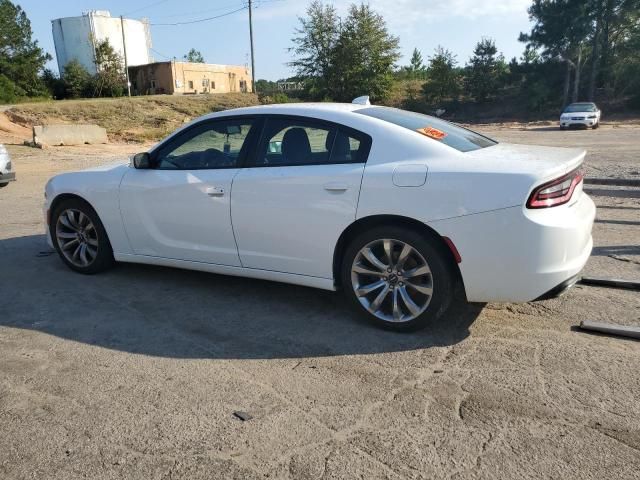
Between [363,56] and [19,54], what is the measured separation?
3528 centimetres

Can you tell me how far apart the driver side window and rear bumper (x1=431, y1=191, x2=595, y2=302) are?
1.86 metres

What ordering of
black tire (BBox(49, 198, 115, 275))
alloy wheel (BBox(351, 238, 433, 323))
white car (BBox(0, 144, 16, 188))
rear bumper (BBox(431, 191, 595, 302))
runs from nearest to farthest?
1. rear bumper (BBox(431, 191, 595, 302))
2. alloy wheel (BBox(351, 238, 433, 323))
3. black tire (BBox(49, 198, 115, 275))
4. white car (BBox(0, 144, 16, 188))

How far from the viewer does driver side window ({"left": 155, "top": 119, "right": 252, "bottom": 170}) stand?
4.52m

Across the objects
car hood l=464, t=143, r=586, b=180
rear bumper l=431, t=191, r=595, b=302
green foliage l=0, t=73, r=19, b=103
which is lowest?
rear bumper l=431, t=191, r=595, b=302

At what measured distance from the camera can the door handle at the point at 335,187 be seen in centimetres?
386

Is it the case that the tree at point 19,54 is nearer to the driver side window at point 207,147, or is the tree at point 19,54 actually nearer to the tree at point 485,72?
the tree at point 485,72

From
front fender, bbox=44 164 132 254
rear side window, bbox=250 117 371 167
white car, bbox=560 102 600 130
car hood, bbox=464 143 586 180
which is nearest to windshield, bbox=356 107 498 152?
car hood, bbox=464 143 586 180

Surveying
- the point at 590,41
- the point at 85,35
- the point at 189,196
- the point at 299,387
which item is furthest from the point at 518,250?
the point at 85,35

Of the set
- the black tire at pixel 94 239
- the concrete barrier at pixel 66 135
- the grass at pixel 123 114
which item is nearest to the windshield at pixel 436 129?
the black tire at pixel 94 239

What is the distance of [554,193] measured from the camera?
3.48m

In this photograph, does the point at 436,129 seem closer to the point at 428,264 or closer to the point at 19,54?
the point at 428,264

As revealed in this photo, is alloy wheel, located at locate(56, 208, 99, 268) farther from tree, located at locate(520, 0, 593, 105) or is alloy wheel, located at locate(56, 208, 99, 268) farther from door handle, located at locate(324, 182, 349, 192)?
tree, located at locate(520, 0, 593, 105)

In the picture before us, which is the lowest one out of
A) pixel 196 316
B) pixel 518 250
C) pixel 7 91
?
pixel 196 316

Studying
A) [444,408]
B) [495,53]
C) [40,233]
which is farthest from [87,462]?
[495,53]
